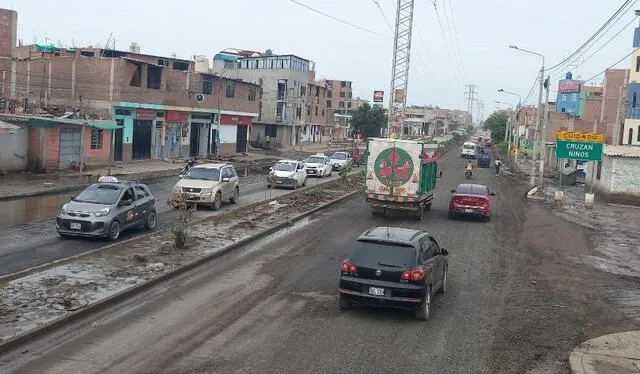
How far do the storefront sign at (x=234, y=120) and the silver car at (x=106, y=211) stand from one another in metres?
39.9

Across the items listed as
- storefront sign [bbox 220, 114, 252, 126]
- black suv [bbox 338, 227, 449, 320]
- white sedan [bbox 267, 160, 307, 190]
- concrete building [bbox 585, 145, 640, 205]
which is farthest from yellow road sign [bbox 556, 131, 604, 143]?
storefront sign [bbox 220, 114, 252, 126]

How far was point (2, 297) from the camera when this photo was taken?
11.1 meters

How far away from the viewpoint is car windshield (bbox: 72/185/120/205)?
1775cm

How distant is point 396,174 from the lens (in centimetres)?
2509

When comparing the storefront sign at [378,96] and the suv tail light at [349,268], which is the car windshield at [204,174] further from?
the storefront sign at [378,96]

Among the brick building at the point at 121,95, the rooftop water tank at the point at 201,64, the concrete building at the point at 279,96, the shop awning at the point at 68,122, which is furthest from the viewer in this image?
the concrete building at the point at 279,96

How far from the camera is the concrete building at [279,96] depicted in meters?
84.9

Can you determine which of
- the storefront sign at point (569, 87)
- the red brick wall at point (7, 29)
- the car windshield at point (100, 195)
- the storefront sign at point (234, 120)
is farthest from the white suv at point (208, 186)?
the storefront sign at point (569, 87)

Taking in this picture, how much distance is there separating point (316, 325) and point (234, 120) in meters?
52.0

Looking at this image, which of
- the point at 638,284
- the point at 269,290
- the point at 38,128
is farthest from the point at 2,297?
the point at 38,128

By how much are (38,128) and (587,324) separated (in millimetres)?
30449

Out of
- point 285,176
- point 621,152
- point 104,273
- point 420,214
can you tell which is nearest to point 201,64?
point 285,176

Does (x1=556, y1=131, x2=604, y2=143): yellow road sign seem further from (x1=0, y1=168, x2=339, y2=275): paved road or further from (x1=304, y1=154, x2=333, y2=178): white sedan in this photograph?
(x1=0, y1=168, x2=339, y2=275): paved road

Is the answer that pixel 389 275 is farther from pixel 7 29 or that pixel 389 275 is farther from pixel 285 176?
pixel 7 29
